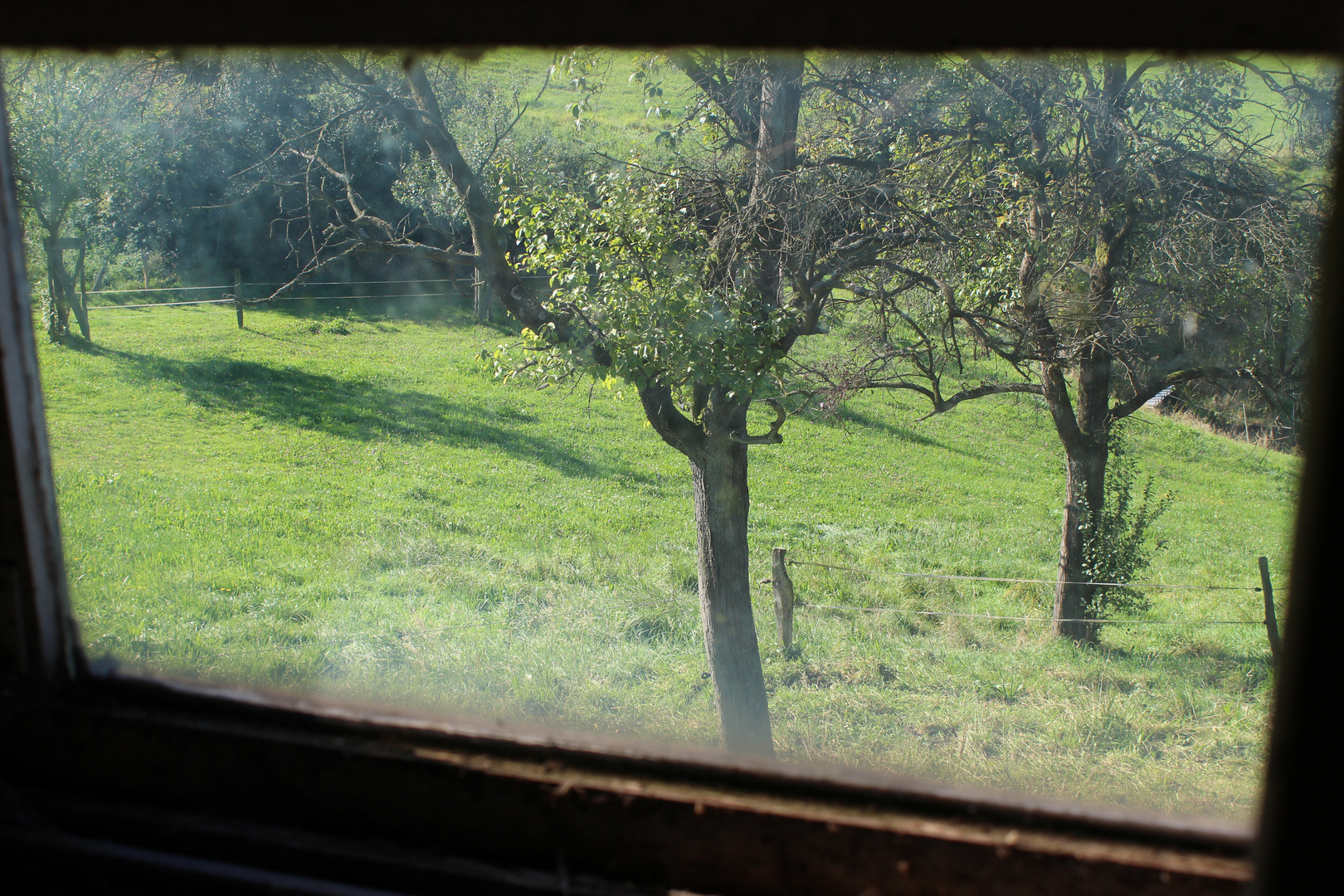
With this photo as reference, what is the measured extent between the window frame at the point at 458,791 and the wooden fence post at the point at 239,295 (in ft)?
48.9

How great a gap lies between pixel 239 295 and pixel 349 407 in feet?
9.08

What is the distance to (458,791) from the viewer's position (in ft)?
2.39

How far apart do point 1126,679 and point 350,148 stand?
901cm

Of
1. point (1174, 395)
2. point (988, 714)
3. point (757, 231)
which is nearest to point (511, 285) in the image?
point (757, 231)

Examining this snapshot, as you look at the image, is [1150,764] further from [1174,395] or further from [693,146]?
[693,146]

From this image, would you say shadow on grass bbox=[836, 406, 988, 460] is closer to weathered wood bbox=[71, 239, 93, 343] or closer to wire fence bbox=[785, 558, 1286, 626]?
wire fence bbox=[785, 558, 1286, 626]

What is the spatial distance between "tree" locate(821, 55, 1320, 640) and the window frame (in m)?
5.04

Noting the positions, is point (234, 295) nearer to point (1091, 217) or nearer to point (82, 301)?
point (82, 301)

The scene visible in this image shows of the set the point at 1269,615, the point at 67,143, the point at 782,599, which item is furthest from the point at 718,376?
the point at 67,143

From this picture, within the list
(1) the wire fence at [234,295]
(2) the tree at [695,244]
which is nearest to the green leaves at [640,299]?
(2) the tree at [695,244]

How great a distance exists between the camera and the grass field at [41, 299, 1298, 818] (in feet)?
22.7

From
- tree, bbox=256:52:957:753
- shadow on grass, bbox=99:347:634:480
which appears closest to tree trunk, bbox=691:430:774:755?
tree, bbox=256:52:957:753

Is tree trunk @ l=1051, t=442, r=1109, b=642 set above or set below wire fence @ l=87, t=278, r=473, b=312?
below

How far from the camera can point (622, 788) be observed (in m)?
0.71
